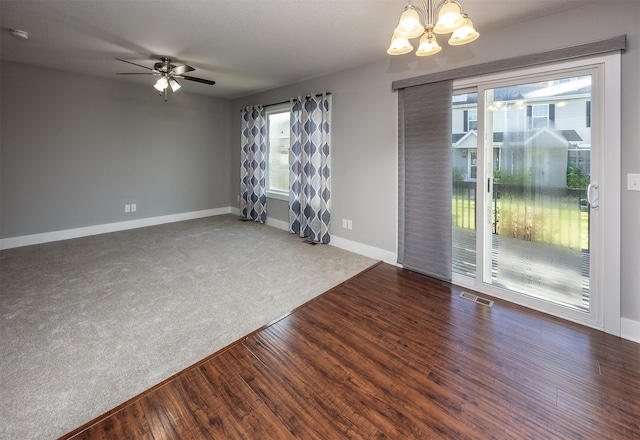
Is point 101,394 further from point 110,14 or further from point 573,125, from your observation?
point 573,125

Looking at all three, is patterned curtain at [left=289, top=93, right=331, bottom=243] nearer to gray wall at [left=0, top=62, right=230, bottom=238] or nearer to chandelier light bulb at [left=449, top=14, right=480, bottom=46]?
gray wall at [left=0, top=62, right=230, bottom=238]

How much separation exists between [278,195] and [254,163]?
0.88 m

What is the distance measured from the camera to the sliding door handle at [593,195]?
2.30 meters

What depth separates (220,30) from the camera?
291cm

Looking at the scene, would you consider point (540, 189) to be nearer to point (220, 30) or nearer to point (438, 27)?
point (438, 27)

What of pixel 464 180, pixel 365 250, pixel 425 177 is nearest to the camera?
pixel 464 180

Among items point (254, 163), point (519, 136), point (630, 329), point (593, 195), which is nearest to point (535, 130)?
point (519, 136)

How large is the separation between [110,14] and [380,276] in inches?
145

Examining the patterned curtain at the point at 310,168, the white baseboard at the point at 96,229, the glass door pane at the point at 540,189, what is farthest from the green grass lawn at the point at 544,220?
the white baseboard at the point at 96,229

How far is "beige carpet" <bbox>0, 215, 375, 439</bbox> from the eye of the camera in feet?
5.43

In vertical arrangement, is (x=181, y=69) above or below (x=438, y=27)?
above

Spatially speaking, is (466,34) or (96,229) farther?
(96,229)

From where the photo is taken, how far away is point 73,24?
280 cm

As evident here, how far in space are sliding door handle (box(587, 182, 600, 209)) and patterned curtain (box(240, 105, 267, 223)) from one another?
469 cm
